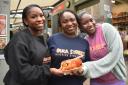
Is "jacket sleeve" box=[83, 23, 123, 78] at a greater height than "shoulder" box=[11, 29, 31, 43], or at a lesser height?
lesser

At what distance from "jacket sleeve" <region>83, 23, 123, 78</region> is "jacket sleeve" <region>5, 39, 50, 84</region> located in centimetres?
60

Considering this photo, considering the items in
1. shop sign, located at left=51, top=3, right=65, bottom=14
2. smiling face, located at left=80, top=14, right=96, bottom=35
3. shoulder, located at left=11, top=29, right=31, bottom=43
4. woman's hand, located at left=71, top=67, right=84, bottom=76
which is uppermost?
shop sign, located at left=51, top=3, right=65, bottom=14

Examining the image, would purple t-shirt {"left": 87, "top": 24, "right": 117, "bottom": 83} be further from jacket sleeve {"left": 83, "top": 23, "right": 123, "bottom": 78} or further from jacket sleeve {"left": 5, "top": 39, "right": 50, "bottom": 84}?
jacket sleeve {"left": 5, "top": 39, "right": 50, "bottom": 84}

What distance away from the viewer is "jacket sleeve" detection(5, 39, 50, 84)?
309 cm

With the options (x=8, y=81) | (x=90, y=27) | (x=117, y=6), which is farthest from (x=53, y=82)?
(x=117, y=6)

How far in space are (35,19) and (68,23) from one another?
382mm

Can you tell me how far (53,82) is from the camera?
3.47 meters

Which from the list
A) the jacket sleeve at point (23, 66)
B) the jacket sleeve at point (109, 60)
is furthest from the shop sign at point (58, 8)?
the jacket sleeve at point (23, 66)

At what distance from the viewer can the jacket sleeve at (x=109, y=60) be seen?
3596 millimetres

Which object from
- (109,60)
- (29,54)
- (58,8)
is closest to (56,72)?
(29,54)

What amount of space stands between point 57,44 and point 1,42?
1.60 metres

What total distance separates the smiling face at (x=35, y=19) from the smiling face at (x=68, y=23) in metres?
0.29

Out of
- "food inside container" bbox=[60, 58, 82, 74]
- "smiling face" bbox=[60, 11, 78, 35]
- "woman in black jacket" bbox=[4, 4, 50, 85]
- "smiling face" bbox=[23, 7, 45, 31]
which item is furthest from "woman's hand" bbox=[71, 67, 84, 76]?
"smiling face" bbox=[23, 7, 45, 31]

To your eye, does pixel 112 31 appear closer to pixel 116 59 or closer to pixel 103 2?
pixel 116 59
